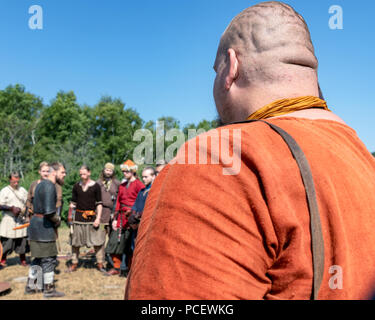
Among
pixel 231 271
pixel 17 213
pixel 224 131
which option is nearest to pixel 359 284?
pixel 231 271

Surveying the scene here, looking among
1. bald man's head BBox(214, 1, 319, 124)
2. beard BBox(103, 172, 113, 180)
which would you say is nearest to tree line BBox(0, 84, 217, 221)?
beard BBox(103, 172, 113, 180)

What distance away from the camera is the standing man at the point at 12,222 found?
22.6 feet

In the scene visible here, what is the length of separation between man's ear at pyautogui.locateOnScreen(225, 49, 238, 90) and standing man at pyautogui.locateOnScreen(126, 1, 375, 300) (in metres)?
0.26

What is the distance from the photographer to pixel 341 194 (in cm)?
74

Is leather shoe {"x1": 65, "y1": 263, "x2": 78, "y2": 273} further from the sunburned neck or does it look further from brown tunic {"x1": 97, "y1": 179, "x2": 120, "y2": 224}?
the sunburned neck

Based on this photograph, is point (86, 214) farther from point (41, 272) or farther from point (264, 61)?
point (264, 61)

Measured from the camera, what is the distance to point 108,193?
749 cm

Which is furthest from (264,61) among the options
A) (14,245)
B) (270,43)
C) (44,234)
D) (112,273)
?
(14,245)

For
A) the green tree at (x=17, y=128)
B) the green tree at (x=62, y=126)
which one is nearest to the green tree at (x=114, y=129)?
the green tree at (x=62, y=126)

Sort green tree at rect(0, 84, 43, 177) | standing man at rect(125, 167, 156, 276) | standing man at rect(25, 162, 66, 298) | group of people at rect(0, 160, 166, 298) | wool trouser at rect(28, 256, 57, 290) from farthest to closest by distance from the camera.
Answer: green tree at rect(0, 84, 43, 177)
group of people at rect(0, 160, 166, 298)
standing man at rect(125, 167, 156, 276)
wool trouser at rect(28, 256, 57, 290)
standing man at rect(25, 162, 66, 298)

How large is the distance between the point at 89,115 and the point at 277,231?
155 feet

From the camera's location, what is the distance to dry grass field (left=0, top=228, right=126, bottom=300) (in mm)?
5320

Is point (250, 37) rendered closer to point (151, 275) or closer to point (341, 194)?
point (341, 194)

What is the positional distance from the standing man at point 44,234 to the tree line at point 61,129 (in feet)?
89.8
